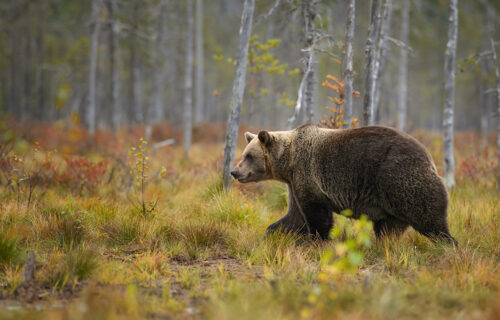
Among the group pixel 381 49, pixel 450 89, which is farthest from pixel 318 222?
pixel 381 49

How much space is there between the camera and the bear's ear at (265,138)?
17.8 feet

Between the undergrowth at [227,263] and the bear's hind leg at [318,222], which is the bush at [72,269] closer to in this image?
the undergrowth at [227,263]

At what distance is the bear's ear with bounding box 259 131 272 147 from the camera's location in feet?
17.8

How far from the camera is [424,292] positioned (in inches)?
136

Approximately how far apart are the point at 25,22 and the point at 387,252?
26.7 m

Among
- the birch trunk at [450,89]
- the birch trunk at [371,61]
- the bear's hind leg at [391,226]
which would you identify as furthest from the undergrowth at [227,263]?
the birch trunk at [371,61]

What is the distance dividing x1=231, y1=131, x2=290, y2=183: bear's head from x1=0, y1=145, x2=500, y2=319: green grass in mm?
597

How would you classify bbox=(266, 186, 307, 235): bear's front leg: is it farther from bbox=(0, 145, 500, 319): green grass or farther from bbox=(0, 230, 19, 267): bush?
bbox=(0, 230, 19, 267): bush

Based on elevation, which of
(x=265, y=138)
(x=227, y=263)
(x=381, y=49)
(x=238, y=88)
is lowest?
(x=227, y=263)

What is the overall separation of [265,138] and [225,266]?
1.84m

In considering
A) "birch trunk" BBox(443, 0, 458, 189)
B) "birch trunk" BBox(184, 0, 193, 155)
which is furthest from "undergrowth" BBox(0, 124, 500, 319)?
"birch trunk" BBox(184, 0, 193, 155)

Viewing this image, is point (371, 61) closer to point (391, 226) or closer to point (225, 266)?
point (391, 226)

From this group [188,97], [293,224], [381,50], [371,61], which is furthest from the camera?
[188,97]

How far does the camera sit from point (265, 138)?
5504 millimetres
